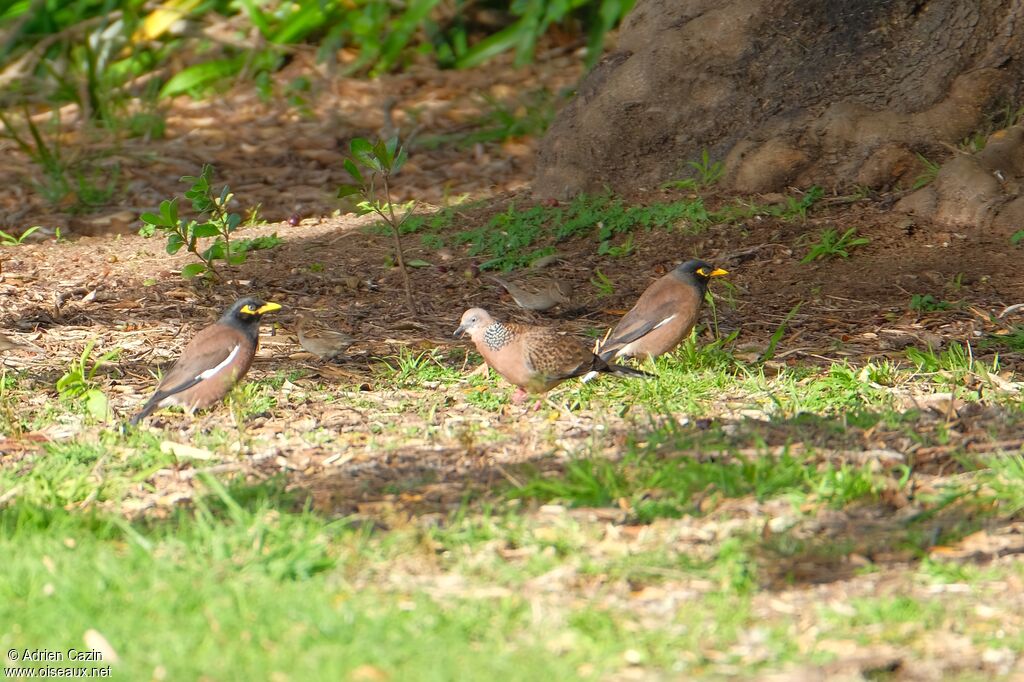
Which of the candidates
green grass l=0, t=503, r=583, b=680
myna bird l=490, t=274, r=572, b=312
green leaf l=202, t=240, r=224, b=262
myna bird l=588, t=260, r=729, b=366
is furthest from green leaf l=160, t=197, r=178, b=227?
green grass l=0, t=503, r=583, b=680

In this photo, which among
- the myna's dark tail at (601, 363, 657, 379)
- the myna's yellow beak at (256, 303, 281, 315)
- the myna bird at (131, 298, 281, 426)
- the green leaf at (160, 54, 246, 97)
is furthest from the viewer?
the green leaf at (160, 54, 246, 97)

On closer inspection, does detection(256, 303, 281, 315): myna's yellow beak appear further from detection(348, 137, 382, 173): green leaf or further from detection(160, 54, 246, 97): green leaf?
detection(160, 54, 246, 97): green leaf

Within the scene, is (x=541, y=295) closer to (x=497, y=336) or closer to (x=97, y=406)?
(x=497, y=336)

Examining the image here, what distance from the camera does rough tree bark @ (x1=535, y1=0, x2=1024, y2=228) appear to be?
8969mm

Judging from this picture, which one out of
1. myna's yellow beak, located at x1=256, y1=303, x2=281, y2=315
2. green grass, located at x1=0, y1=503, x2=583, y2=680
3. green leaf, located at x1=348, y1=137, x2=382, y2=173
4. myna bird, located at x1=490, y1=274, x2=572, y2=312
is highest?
green grass, located at x1=0, y1=503, x2=583, y2=680

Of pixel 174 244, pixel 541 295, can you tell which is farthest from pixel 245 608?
pixel 174 244

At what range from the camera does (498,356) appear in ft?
22.3

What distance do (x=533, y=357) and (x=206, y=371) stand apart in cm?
163

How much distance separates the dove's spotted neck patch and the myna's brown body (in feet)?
2.36

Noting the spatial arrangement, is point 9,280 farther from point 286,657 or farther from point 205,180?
point 286,657

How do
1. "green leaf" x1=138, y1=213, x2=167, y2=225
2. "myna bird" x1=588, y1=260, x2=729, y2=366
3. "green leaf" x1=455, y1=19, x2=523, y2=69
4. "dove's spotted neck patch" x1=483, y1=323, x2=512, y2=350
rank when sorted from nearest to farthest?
"dove's spotted neck patch" x1=483, y1=323, x2=512, y2=350
"myna bird" x1=588, y1=260, x2=729, y2=366
"green leaf" x1=138, y1=213, x2=167, y2=225
"green leaf" x1=455, y1=19, x2=523, y2=69

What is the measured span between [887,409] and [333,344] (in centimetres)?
311

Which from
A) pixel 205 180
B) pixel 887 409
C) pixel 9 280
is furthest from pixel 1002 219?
pixel 9 280

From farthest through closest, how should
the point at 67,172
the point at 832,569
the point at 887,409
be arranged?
1. the point at 67,172
2. the point at 887,409
3. the point at 832,569
